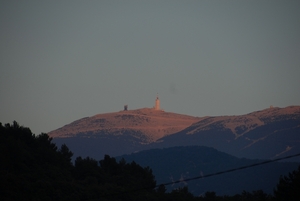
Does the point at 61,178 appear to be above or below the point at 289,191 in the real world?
above

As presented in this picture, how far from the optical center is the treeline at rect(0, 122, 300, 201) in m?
65.8

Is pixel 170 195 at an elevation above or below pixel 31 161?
below

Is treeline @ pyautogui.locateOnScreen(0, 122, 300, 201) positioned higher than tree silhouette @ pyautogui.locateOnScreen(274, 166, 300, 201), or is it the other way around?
treeline @ pyautogui.locateOnScreen(0, 122, 300, 201)

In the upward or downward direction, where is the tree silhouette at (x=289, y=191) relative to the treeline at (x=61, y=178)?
downward

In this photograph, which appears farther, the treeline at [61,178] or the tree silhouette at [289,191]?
the treeline at [61,178]

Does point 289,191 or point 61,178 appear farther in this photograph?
point 61,178

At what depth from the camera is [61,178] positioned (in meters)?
81.1

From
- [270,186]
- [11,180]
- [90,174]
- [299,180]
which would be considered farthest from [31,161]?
[270,186]

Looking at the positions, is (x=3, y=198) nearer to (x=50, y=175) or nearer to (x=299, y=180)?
(x=50, y=175)

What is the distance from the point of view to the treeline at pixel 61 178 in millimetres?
65812

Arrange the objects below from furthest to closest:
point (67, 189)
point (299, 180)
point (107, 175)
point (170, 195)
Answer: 1. point (107, 175)
2. point (170, 195)
3. point (67, 189)
4. point (299, 180)

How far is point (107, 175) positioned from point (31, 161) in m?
15.1

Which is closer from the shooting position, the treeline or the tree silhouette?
the tree silhouette

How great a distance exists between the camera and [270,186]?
7815 inches
